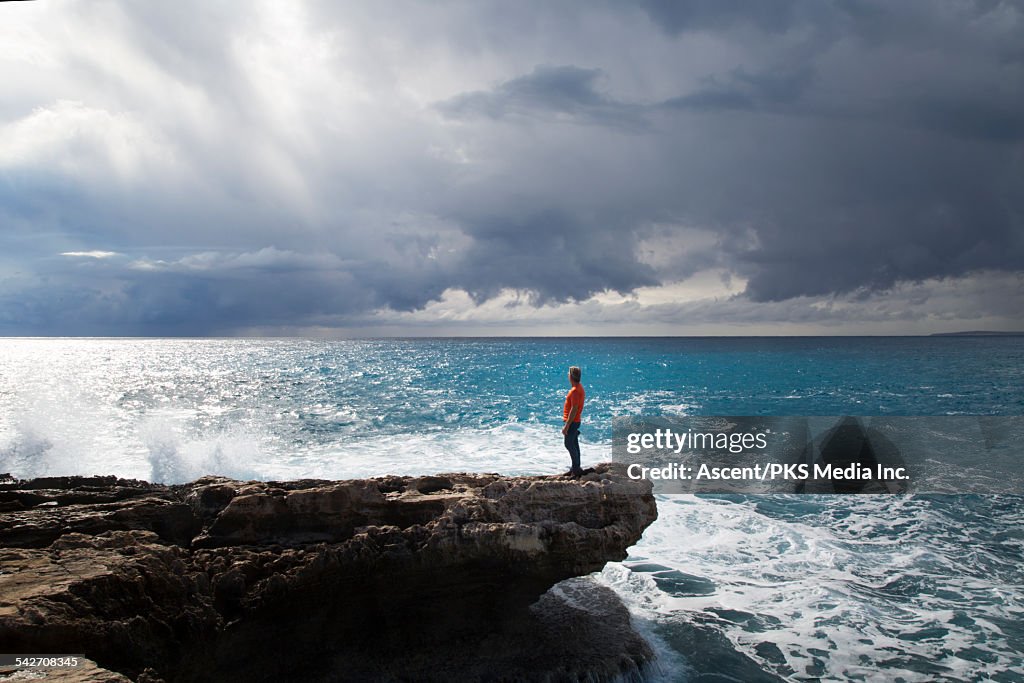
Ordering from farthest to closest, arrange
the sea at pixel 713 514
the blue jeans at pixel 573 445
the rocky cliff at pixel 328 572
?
the blue jeans at pixel 573 445, the sea at pixel 713 514, the rocky cliff at pixel 328 572

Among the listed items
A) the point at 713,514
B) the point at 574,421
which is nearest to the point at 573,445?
the point at 574,421

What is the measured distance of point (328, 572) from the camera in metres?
6.69

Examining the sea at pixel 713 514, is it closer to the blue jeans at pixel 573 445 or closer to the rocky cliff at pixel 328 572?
the rocky cliff at pixel 328 572

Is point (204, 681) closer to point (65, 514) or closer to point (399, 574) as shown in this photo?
point (399, 574)

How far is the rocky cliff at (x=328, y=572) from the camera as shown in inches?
228

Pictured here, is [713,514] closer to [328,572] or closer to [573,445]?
[573,445]

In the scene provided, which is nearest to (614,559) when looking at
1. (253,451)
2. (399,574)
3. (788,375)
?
(399,574)

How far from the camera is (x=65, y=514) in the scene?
266 inches

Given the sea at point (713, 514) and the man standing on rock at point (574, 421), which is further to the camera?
the man standing on rock at point (574, 421)

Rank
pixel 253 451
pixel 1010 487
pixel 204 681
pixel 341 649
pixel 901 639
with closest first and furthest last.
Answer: pixel 204 681 → pixel 341 649 → pixel 901 639 → pixel 1010 487 → pixel 253 451

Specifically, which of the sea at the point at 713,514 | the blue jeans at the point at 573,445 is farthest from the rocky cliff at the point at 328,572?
the sea at the point at 713,514

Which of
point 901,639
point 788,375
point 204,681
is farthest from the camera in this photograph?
point 788,375

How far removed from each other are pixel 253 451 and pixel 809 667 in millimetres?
19137

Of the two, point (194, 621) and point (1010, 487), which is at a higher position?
point (194, 621)
